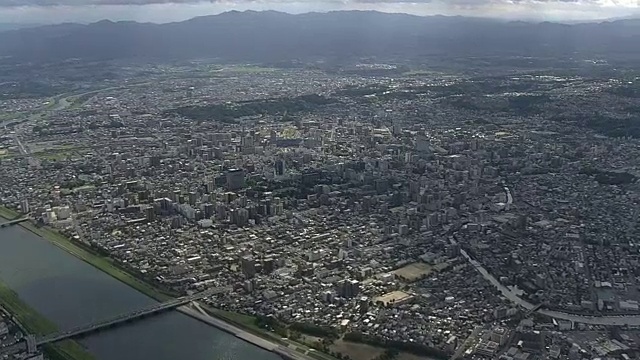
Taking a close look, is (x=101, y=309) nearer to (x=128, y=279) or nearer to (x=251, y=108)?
(x=128, y=279)

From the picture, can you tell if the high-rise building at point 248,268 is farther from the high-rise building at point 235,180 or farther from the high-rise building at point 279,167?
the high-rise building at point 279,167

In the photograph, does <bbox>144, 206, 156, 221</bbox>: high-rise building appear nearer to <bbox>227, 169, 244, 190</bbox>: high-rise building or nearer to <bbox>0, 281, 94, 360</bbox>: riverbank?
<bbox>227, 169, 244, 190</bbox>: high-rise building

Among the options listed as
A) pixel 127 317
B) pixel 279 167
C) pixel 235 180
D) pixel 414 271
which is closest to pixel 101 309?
pixel 127 317

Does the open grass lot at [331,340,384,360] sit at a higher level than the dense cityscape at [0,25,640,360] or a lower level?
lower

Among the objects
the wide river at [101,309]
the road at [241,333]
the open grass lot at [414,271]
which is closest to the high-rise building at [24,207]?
the wide river at [101,309]

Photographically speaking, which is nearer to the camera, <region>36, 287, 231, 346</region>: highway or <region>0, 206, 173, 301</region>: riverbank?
<region>36, 287, 231, 346</region>: highway

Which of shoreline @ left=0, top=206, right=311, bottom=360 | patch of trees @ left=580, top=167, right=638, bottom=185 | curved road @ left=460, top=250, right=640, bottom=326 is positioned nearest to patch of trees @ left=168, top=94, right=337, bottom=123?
shoreline @ left=0, top=206, right=311, bottom=360

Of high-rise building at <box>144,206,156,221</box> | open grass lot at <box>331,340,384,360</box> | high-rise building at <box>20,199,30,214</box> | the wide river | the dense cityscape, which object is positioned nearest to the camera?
open grass lot at <box>331,340,384,360</box>

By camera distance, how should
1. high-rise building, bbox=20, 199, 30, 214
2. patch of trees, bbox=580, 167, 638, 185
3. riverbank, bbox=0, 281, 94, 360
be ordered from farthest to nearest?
patch of trees, bbox=580, 167, 638, 185 < high-rise building, bbox=20, 199, 30, 214 < riverbank, bbox=0, 281, 94, 360
